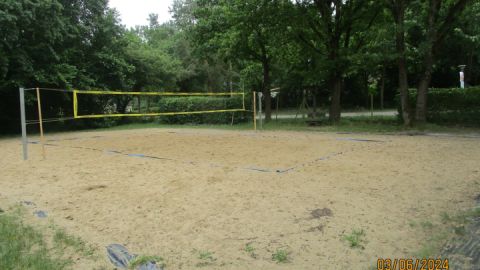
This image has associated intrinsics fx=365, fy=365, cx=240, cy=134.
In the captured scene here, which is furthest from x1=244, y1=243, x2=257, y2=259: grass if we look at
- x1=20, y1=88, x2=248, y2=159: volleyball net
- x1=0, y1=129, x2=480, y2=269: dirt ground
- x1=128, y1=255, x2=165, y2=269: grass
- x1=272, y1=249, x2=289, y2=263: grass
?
x1=20, y1=88, x2=248, y2=159: volleyball net

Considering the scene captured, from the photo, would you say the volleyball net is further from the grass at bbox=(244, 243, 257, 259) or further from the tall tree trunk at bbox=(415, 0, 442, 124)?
the grass at bbox=(244, 243, 257, 259)

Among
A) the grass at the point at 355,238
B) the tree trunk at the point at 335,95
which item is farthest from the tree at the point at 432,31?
the grass at the point at 355,238

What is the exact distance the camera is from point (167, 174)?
605 cm

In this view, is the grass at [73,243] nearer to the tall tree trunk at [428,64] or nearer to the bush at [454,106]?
the tall tree trunk at [428,64]

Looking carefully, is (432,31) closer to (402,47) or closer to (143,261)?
(402,47)

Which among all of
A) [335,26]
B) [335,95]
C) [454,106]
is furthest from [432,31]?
[335,95]

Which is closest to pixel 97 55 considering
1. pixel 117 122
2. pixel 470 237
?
pixel 117 122

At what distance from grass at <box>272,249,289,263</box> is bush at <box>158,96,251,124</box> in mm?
15452

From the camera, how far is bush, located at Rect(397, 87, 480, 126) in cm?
1242

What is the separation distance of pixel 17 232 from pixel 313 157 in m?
5.28

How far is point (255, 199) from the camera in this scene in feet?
14.6

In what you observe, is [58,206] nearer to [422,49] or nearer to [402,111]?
[422,49]

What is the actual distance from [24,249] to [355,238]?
9.54ft

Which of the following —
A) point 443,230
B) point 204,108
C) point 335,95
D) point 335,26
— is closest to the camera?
point 443,230
